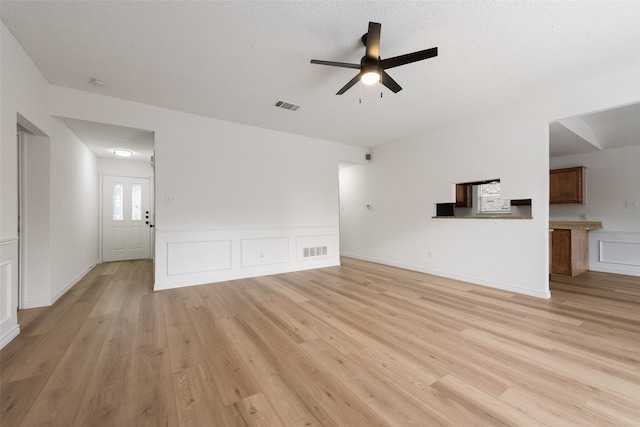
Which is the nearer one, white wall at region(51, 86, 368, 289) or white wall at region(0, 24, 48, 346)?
white wall at region(0, 24, 48, 346)

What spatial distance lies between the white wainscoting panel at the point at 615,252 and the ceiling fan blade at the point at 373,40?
20.8ft

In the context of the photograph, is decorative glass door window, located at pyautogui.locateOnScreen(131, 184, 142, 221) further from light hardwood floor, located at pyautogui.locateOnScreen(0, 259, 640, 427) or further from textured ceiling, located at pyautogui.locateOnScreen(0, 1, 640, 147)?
textured ceiling, located at pyautogui.locateOnScreen(0, 1, 640, 147)

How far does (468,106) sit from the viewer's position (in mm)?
3842

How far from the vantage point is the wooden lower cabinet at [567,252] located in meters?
4.71

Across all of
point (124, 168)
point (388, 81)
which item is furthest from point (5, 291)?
point (124, 168)

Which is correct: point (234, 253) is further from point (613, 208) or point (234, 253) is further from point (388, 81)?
point (613, 208)

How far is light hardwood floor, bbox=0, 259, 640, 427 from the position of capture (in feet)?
4.81

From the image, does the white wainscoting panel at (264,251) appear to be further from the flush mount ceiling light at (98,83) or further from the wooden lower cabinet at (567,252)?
the wooden lower cabinet at (567,252)

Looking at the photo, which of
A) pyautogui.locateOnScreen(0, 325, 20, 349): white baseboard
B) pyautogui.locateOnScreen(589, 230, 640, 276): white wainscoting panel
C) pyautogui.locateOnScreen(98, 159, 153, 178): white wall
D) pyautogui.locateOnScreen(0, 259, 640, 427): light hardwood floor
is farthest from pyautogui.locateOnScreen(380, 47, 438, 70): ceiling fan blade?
pyautogui.locateOnScreen(98, 159, 153, 178): white wall

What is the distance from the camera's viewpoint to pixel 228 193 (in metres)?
4.49

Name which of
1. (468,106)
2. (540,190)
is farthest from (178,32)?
(540,190)

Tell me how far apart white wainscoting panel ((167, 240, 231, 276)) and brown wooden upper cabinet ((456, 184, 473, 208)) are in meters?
4.50

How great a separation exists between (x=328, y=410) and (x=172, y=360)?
51.4 inches

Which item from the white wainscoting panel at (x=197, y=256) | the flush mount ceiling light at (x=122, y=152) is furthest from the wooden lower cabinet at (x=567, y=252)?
the flush mount ceiling light at (x=122, y=152)
